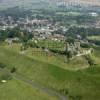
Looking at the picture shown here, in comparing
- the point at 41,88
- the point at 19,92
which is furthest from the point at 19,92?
the point at 41,88

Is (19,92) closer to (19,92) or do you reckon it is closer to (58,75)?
(19,92)

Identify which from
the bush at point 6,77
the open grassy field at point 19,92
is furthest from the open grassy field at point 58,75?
the bush at point 6,77

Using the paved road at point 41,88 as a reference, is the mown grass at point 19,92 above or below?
above

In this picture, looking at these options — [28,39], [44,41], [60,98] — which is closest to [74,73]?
[60,98]

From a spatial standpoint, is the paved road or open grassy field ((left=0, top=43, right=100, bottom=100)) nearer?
open grassy field ((left=0, top=43, right=100, bottom=100))

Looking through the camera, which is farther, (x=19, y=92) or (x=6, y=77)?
(x=6, y=77)

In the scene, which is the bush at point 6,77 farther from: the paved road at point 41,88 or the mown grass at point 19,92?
the mown grass at point 19,92

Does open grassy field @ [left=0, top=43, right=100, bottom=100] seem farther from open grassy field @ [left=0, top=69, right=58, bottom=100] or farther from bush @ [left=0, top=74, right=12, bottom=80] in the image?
bush @ [left=0, top=74, right=12, bottom=80]

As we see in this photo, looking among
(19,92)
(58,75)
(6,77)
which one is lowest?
(6,77)

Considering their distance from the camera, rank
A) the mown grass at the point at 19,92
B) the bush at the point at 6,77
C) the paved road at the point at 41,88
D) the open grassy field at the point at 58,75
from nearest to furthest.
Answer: the mown grass at the point at 19,92 < the open grassy field at the point at 58,75 < the paved road at the point at 41,88 < the bush at the point at 6,77

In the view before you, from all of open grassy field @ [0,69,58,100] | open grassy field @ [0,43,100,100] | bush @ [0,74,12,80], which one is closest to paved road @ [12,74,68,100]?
open grassy field @ [0,43,100,100]
